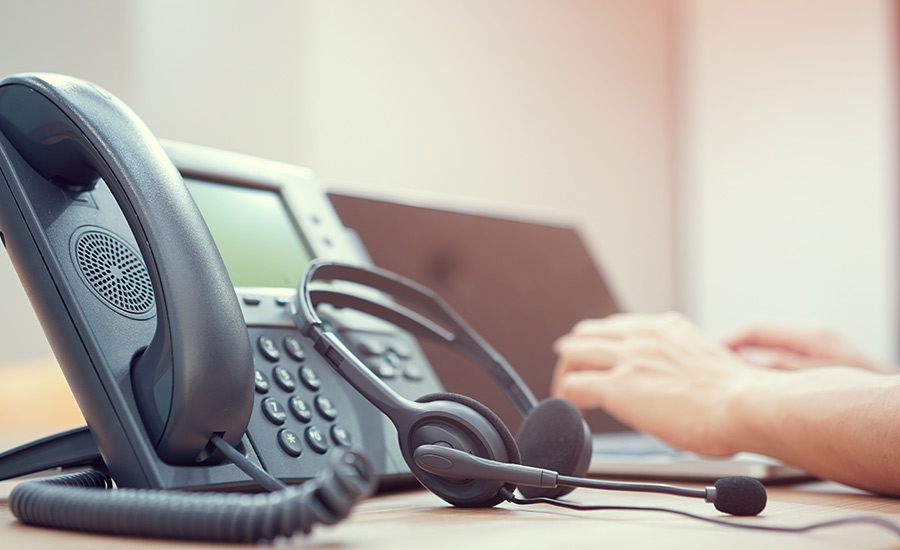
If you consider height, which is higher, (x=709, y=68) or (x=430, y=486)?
(x=709, y=68)

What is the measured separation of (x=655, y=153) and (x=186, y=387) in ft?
6.29

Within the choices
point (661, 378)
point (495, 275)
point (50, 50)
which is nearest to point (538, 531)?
point (661, 378)

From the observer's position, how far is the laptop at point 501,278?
715 millimetres

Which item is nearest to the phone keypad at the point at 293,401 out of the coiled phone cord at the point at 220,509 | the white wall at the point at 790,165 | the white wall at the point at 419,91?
the coiled phone cord at the point at 220,509

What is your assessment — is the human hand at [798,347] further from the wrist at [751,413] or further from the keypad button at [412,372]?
the keypad button at [412,372]

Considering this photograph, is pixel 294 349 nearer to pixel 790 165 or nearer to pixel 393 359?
pixel 393 359

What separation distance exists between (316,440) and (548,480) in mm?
121

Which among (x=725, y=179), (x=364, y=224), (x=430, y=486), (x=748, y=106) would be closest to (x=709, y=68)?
(x=748, y=106)

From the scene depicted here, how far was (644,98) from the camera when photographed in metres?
2.06

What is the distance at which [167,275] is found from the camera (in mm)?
316

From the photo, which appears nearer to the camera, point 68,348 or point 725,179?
point 68,348

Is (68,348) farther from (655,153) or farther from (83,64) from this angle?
(655,153)

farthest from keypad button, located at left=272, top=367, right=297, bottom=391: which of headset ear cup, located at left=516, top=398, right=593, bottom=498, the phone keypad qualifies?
headset ear cup, located at left=516, top=398, right=593, bottom=498

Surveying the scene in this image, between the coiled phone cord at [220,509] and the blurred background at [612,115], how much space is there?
93 cm
